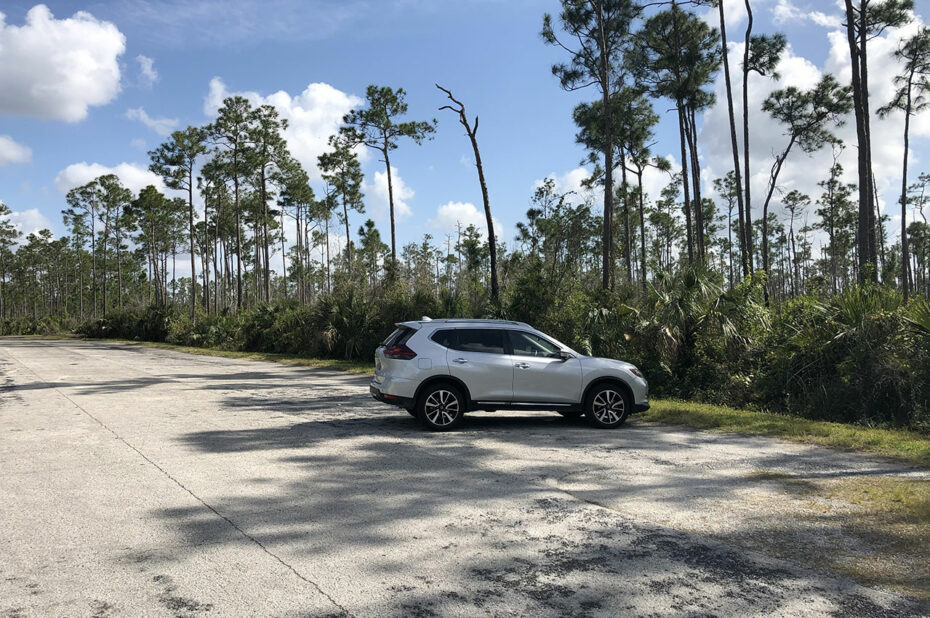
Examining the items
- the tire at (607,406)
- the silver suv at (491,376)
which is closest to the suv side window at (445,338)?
the silver suv at (491,376)

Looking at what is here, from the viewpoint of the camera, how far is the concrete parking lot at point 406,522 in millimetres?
3934

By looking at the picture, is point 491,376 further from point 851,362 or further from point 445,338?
point 851,362

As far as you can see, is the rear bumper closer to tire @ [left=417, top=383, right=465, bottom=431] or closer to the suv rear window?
tire @ [left=417, top=383, right=465, bottom=431]

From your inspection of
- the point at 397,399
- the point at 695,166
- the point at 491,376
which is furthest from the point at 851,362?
the point at 695,166

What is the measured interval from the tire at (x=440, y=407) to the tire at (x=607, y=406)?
210 centimetres

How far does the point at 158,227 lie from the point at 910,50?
71774 mm

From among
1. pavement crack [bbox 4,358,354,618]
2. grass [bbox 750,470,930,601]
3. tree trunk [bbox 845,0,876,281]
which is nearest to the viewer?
pavement crack [bbox 4,358,354,618]

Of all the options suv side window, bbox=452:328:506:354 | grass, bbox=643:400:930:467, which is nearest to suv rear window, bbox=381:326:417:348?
suv side window, bbox=452:328:506:354

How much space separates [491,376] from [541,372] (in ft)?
2.63

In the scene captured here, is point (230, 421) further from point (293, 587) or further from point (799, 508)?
point (799, 508)

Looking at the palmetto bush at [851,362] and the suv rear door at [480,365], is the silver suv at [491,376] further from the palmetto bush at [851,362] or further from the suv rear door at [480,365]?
the palmetto bush at [851,362]

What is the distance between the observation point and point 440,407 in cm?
964

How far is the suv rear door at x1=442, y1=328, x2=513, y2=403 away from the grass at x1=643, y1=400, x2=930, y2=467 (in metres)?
3.35

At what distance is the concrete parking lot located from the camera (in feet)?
12.9
